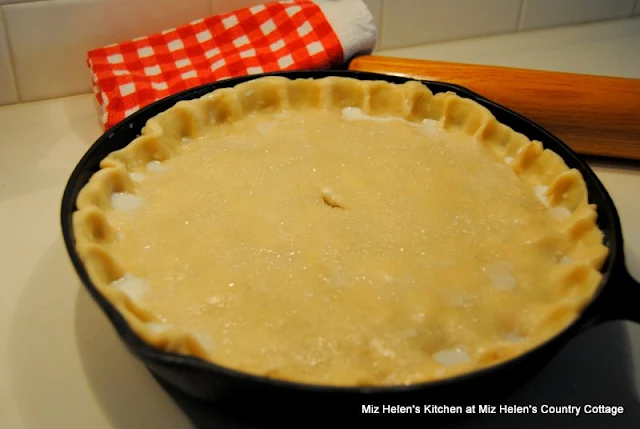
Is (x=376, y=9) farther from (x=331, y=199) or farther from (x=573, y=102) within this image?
(x=331, y=199)

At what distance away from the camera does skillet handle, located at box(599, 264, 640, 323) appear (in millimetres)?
627

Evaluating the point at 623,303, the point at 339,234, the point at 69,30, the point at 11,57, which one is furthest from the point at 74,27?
the point at 623,303

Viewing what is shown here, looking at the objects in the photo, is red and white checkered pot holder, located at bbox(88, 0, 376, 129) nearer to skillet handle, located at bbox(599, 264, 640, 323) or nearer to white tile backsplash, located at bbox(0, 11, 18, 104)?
white tile backsplash, located at bbox(0, 11, 18, 104)

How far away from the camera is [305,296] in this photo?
0.70 meters

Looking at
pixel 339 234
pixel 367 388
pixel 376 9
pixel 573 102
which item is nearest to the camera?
pixel 367 388

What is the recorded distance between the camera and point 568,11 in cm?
156

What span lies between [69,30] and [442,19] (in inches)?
29.7

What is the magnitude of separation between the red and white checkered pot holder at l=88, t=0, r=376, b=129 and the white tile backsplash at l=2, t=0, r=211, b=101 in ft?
0.12

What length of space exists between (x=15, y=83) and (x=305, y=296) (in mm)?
741

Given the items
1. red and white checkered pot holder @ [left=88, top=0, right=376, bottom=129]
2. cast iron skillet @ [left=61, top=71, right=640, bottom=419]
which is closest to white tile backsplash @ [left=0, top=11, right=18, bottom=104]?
red and white checkered pot holder @ [left=88, top=0, right=376, bottom=129]

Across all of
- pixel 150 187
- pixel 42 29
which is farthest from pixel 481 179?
pixel 42 29

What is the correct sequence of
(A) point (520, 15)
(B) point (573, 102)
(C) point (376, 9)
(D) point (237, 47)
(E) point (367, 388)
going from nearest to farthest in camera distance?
1. (E) point (367, 388)
2. (B) point (573, 102)
3. (D) point (237, 47)
4. (C) point (376, 9)
5. (A) point (520, 15)

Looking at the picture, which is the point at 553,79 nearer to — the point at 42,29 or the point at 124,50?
the point at 124,50

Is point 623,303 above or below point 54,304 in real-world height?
above
